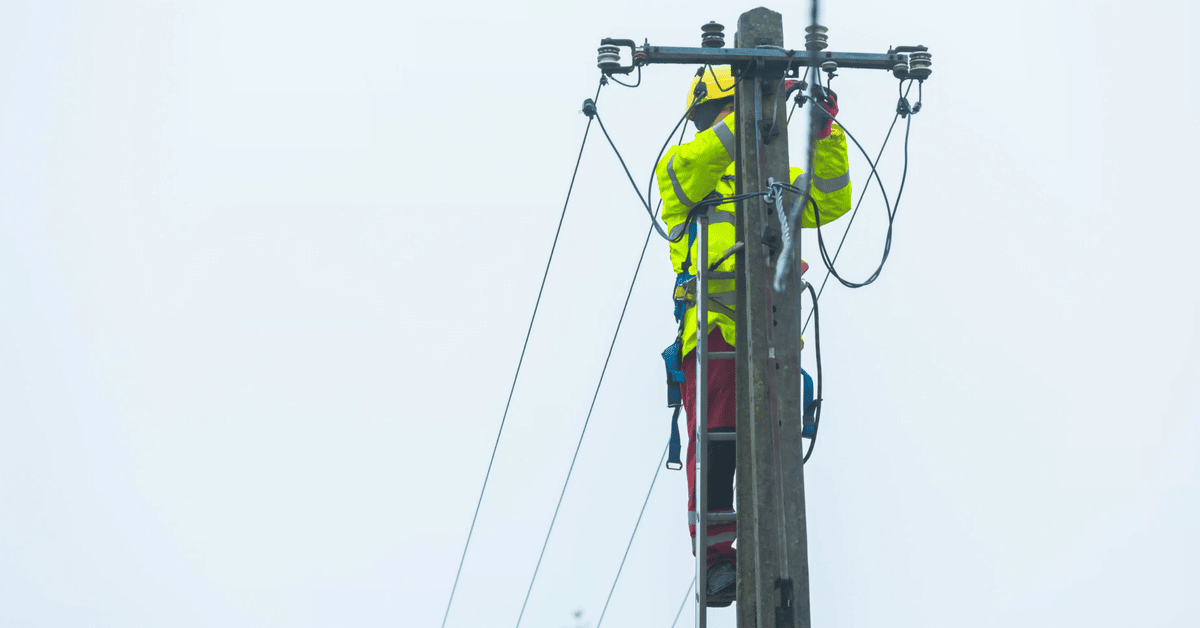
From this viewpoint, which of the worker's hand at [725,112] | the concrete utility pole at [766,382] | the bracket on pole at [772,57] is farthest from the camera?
the worker's hand at [725,112]

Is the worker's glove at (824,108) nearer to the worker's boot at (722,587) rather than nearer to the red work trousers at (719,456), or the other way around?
the red work trousers at (719,456)

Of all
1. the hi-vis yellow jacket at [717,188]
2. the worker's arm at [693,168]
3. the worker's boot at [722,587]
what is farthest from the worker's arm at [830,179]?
the worker's boot at [722,587]

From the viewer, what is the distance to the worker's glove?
271 inches

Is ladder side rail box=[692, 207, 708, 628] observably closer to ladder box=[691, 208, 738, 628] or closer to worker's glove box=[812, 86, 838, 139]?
ladder box=[691, 208, 738, 628]

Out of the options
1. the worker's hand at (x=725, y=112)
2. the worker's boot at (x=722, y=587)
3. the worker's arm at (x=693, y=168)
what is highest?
the worker's hand at (x=725, y=112)

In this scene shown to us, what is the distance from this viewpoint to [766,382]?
21.0 ft

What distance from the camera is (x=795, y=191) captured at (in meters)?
6.61

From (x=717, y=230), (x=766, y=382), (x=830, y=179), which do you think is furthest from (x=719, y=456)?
(x=830, y=179)

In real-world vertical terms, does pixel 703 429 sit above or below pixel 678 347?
below

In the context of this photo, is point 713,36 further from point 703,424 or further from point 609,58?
point 703,424

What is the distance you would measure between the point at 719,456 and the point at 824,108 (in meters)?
1.82

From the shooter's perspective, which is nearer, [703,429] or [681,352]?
[703,429]

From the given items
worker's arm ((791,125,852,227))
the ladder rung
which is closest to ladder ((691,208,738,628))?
the ladder rung

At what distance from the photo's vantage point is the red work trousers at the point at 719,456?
7.07 meters
